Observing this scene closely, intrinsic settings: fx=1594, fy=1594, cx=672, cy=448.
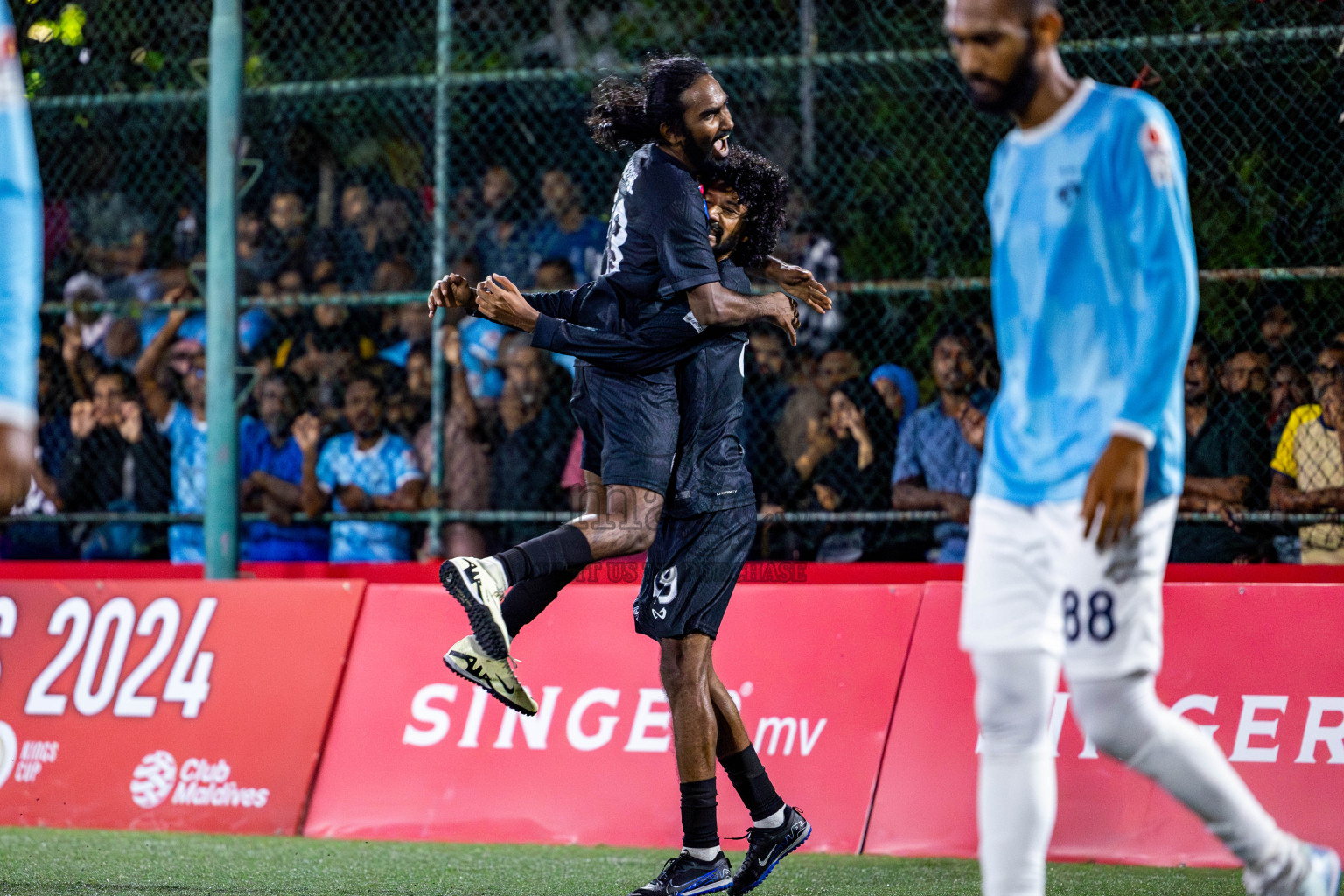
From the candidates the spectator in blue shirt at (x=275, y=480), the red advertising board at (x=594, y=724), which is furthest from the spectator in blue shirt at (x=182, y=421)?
the red advertising board at (x=594, y=724)

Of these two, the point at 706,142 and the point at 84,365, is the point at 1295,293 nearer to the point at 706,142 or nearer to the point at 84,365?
the point at 706,142

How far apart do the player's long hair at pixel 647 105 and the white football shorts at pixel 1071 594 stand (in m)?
2.15

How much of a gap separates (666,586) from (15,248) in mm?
2454

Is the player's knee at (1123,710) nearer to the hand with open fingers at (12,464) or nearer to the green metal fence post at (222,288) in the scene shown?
the hand with open fingers at (12,464)

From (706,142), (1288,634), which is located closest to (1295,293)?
(1288,634)

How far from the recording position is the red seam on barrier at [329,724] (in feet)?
20.6

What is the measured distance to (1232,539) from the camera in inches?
272

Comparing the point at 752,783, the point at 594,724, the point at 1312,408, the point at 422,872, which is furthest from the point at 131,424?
the point at 1312,408

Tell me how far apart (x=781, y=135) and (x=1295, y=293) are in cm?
260

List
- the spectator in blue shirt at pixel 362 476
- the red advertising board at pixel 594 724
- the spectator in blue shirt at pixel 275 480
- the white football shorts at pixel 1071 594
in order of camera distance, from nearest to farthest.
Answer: the white football shorts at pixel 1071 594, the red advertising board at pixel 594 724, the spectator in blue shirt at pixel 362 476, the spectator in blue shirt at pixel 275 480

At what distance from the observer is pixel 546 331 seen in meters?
4.77

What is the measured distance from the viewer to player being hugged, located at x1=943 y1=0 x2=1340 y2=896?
2.95m

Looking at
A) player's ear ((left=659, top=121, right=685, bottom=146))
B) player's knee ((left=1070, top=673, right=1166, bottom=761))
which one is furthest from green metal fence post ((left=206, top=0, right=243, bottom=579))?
player's knee ((left=1070, top=673, right=1166, bottom=761))

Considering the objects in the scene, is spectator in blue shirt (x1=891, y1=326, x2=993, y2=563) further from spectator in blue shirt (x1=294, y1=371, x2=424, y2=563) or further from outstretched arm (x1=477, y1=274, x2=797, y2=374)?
outstretched arm (x1=477, y1=274, x2=797, y2=374)
